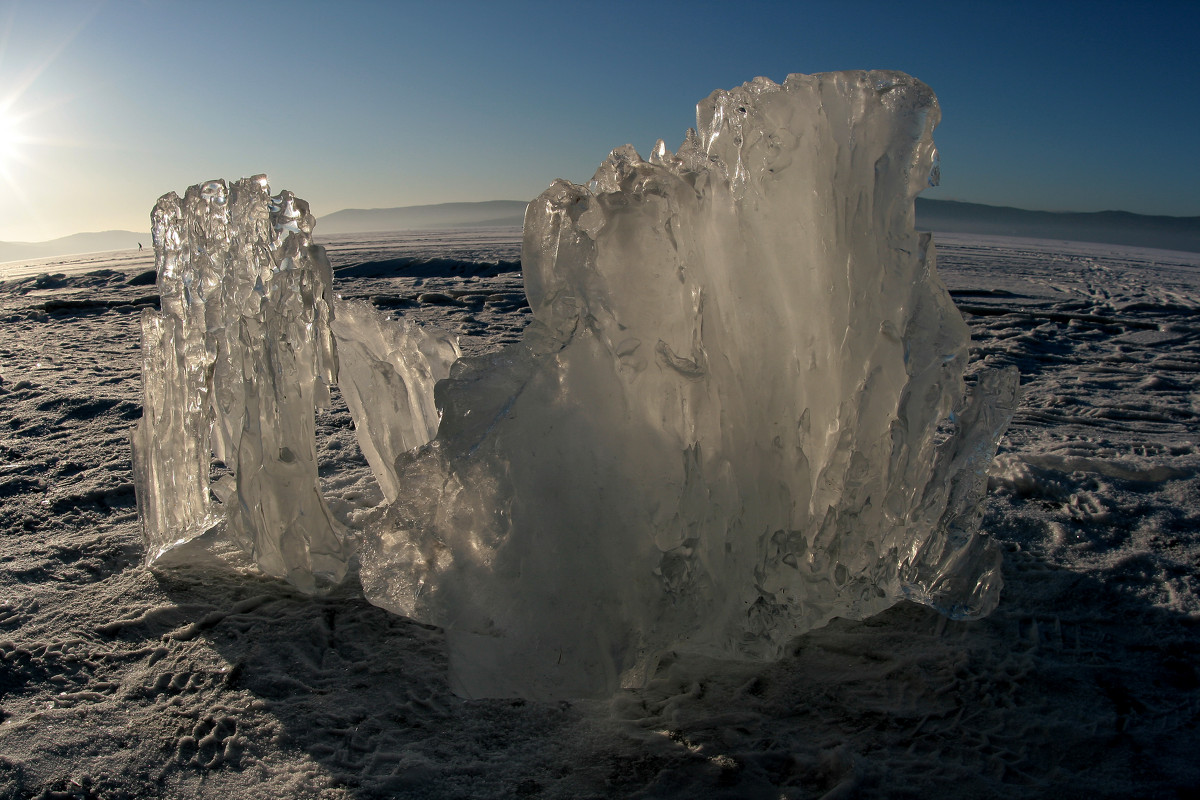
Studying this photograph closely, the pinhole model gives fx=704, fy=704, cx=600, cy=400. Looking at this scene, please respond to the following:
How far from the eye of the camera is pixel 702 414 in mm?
1764

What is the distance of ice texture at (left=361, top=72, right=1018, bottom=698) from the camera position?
166cm

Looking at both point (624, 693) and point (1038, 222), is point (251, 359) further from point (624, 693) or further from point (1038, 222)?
point (1038, 222)

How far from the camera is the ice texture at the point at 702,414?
166 centimetres

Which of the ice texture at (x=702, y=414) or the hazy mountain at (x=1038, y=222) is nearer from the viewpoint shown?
the ice texture at (x=702, y=414)

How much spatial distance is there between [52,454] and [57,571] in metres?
1.42

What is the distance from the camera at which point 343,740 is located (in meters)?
1.62

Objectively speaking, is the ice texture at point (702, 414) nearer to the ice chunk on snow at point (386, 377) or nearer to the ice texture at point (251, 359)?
the ice texture at point (251, 359)

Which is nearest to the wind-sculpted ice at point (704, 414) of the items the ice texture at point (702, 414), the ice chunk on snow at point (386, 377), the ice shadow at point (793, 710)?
the ice texture at point (702, 414)

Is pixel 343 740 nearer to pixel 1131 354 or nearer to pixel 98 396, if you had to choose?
pixel 98 396

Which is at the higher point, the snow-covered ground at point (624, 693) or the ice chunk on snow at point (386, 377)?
the ice chunk on snow at point (386, 377)

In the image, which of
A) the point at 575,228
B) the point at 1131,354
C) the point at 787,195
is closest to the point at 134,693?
the point at 575,228

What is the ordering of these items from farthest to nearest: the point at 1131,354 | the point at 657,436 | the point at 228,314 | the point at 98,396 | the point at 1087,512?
the point at 1131,354, the point at 98,396, the point at 1087,512, the point at 228,314, the point at 657,436

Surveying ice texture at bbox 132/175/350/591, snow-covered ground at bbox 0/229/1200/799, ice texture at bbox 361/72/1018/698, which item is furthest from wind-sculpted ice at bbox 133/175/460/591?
ice texture at bbox 361/72/1018/698

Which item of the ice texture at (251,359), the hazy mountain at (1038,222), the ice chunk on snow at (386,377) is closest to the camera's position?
the ice texture at (251,359)
